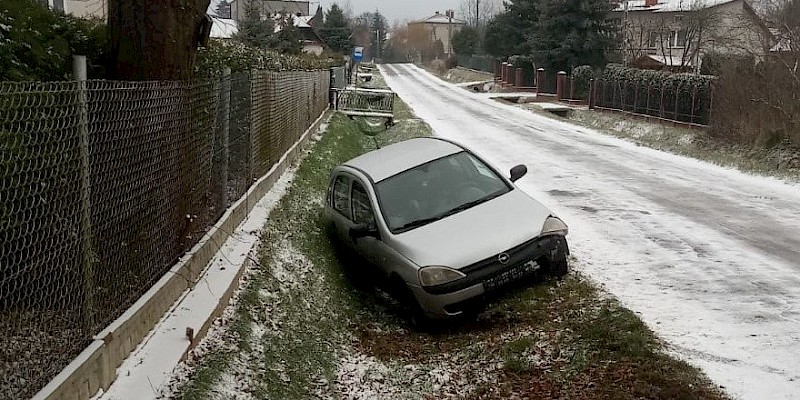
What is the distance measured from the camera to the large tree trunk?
582 cm

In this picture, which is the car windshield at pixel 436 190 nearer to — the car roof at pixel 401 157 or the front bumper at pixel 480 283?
the car roof at pixel 401 157

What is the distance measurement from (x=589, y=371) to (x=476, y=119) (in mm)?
25139

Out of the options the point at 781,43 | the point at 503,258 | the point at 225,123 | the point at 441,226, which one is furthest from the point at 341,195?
the point at 781,43

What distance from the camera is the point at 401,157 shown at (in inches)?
340

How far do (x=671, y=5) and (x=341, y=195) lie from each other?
60.0 meters

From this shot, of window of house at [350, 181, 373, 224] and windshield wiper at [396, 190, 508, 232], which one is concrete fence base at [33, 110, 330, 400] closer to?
window of house at [350, 181, 373, 224]

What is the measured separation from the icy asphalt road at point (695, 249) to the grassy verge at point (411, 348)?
1.22 feet

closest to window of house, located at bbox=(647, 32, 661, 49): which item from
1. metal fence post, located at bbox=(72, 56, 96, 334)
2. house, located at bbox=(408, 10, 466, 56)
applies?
metal fence post, located at bbox=(72, 56, 96, 334)

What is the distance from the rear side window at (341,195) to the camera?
8.58m

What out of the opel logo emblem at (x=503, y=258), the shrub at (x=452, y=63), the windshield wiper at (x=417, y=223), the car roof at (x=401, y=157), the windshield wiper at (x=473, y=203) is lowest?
the opel logo emblem at (x=503, y=258)

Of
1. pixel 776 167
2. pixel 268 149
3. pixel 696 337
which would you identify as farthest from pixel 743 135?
pixel 696 337

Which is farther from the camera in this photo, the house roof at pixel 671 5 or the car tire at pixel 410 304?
the house roof at pixel 671 5

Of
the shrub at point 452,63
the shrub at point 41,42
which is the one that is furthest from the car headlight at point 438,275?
the shrub at point 452,63

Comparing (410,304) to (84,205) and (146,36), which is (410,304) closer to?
(146,36)
